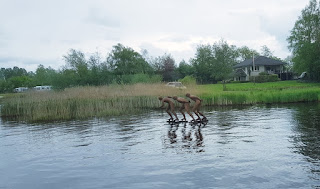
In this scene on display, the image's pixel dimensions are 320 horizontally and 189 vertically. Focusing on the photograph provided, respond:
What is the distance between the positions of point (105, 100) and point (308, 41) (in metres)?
50.6

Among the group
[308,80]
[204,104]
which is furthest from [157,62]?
[204,104]

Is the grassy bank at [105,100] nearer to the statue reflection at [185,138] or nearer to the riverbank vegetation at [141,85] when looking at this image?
the riverbank vegetation at [141,85]

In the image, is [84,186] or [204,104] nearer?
[84,186]

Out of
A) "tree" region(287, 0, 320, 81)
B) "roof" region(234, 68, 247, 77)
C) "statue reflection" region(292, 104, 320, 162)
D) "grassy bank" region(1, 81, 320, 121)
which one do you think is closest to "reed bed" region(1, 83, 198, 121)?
"grassy bank" region(1, 81, 320, 121)

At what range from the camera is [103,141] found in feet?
50.0

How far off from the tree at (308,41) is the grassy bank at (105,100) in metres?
29.9

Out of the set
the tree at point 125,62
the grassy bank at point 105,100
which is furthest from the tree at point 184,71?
the grassy bank at point 105,100

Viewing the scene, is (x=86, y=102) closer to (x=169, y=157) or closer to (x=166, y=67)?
(x=169, y=157)

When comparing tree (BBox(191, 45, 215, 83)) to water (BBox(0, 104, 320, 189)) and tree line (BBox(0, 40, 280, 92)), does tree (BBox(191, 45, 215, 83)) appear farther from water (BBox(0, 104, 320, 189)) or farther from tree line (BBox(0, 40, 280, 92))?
water (BBox(0, 104, 320, 189))

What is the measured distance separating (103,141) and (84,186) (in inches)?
245

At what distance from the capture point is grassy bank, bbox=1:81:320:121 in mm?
26750

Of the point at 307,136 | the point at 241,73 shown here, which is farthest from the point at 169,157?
the point at 241,73

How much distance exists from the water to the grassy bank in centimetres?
807

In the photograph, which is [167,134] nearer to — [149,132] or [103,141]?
[149,132]
